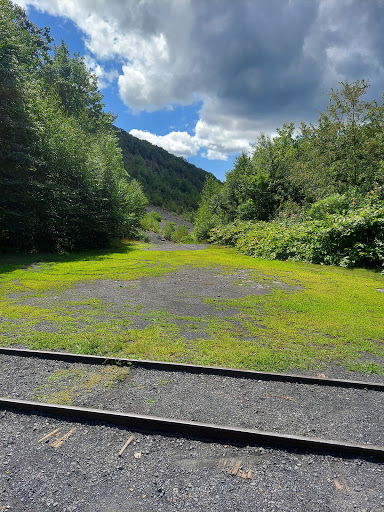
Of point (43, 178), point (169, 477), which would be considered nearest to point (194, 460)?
point (169, 477)

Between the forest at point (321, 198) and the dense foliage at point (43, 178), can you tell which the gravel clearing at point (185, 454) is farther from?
the dense foliage at point (43, 178)

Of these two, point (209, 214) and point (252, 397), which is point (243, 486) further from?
point (209, 214)

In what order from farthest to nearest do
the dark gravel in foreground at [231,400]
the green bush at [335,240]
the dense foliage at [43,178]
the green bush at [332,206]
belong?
the green bush at [332,206], the dense foliage at [43,178], the green bush at [335,240], the dark gravel in foreground at [231,400]

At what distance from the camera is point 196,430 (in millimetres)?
2682

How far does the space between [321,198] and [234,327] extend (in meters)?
16.3

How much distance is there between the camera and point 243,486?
2.18 metres

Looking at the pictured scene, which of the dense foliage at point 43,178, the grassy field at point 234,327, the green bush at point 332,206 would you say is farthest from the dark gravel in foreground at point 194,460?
the dense foliage at point 43,178

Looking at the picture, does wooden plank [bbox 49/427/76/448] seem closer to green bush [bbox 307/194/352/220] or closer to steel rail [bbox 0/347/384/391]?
steel rail [bbox 0/347/384/391]

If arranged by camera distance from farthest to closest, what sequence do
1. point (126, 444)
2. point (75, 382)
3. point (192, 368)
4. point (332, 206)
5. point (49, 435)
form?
point (332, 206) → point (192, 368) → point (75, 382) → point (49, 435) → point (126, 444)

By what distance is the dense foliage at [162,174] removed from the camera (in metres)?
63.1

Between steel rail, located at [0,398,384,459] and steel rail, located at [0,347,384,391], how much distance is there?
0.96 meters

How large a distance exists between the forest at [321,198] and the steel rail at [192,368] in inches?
351

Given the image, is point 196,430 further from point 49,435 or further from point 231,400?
point 49,435

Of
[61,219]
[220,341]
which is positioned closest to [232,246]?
[61,219]
